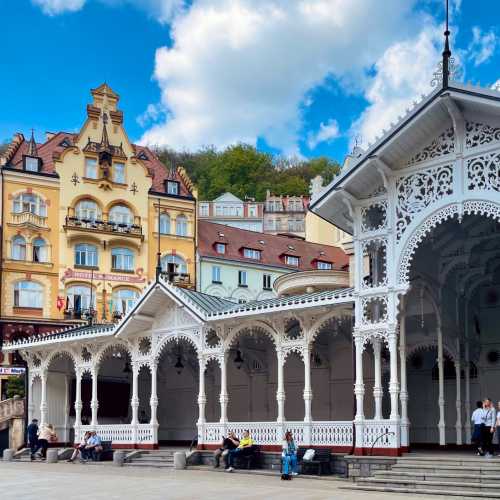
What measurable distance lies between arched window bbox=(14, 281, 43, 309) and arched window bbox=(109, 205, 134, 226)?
6.59m

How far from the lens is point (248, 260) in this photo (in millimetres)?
60656

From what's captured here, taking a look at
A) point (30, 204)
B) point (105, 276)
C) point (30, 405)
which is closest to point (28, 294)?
point (105, 276)

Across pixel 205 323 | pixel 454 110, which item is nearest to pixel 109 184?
pixel 205 323

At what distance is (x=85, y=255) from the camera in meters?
53.5

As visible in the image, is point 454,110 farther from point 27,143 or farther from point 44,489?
point 27,143

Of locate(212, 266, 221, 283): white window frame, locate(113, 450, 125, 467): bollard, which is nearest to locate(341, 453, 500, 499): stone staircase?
locate(113, 450, 125, 467): bollard

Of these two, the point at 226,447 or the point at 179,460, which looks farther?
the point at 179,460

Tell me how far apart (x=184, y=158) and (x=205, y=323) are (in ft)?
316

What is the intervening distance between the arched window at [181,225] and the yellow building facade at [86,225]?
0.07 m

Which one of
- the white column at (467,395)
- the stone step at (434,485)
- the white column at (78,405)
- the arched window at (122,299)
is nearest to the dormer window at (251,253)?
the arched window at (122,299)

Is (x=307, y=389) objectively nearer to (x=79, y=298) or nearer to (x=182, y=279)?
(x=79, y=298)

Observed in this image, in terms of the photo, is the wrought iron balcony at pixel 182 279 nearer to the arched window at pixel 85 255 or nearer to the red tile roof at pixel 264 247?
the red tile roof at pixel 264 247

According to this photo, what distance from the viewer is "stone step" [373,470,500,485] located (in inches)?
678

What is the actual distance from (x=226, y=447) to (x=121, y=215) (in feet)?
108
